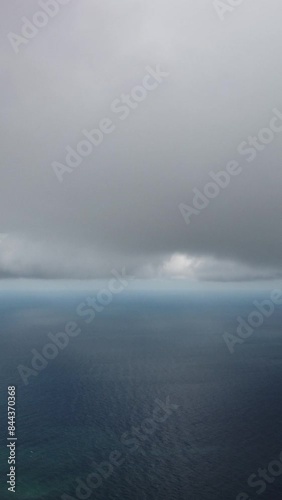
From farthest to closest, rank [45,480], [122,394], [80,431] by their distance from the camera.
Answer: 1. [122,394]
2. [80,431]
3. [45,480]

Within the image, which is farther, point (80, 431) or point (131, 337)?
point (131, 337)

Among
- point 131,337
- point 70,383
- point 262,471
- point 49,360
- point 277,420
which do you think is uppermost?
point 131,337

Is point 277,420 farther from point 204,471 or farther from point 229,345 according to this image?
point 229,345

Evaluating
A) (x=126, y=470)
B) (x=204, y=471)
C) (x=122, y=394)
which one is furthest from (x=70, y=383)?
(x=204, y=471)

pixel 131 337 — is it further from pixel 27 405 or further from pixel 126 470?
pixel 126 470

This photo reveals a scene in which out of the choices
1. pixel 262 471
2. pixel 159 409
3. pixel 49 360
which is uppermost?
pixel 49 360

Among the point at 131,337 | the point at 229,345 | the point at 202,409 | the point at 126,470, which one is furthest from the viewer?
the point at 131,337

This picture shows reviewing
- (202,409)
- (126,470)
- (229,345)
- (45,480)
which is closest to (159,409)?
(202,409)

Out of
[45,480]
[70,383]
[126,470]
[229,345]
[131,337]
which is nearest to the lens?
[45,480]

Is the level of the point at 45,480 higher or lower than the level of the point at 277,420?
lower
